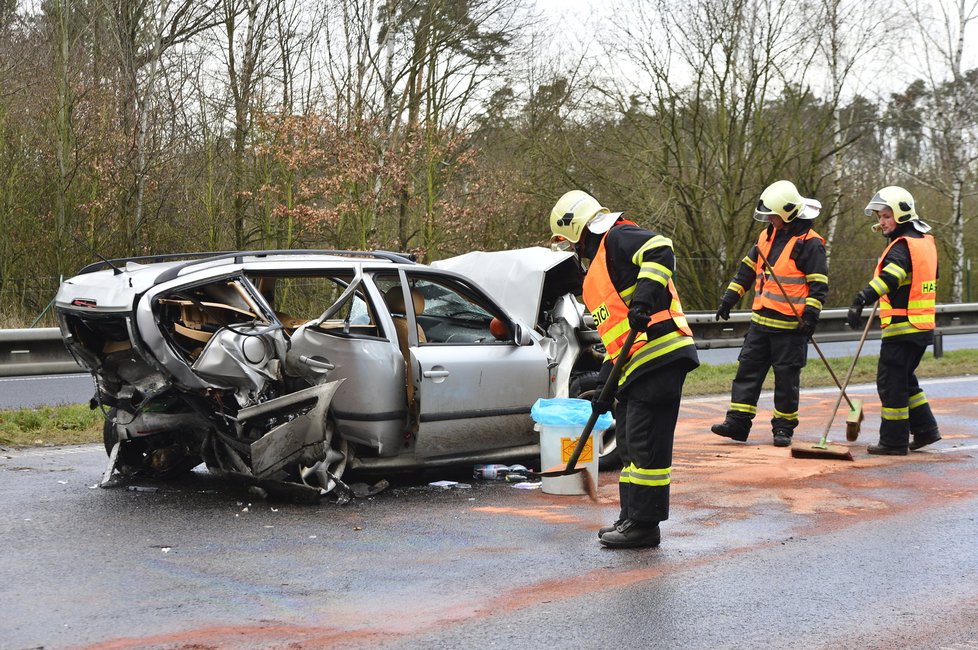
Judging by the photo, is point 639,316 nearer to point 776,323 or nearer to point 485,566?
point 485,566

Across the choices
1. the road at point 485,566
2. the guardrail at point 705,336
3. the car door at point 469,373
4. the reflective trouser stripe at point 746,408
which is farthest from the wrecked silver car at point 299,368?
the guardrail at point 705,336

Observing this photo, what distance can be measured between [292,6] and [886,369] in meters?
17.9

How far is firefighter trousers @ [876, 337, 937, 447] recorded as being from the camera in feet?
28.3

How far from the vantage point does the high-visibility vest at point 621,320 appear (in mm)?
5664

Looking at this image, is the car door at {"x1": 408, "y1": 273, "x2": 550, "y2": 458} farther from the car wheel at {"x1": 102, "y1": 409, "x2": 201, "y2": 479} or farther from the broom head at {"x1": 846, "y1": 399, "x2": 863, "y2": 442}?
the broom head at {"x1": 846, "y1": 399, "x2": 863, "y2": 442}

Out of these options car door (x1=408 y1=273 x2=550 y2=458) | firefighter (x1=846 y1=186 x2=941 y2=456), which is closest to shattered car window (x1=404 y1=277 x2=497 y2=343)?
car door (x1=408 y1=273 x2=550 y2=458)

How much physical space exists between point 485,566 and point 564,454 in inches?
69.5

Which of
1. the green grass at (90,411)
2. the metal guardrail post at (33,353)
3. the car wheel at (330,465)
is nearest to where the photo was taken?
the car wheel at (330,465)

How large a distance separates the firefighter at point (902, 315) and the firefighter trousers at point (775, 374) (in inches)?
23.1

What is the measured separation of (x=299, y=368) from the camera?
21.1 feet

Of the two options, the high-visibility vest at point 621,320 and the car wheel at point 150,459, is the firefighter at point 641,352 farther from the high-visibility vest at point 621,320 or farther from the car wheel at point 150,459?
the car wheel at point 150,459

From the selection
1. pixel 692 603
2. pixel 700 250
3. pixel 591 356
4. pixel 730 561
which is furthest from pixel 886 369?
pixel 700 250

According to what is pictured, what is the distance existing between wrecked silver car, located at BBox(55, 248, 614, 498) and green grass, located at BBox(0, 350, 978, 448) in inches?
75.7

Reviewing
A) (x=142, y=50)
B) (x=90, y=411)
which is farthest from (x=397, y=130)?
→ (x=90, y=411)
